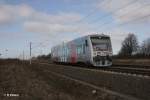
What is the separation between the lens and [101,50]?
104 ft

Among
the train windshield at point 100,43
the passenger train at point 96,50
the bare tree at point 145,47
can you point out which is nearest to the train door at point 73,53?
the passenger train at point 96,50

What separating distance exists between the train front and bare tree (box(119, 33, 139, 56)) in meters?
84.8

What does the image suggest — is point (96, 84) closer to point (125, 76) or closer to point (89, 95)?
point (89, 95)

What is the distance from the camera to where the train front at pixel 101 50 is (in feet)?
101

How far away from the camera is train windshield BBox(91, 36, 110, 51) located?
3153cm

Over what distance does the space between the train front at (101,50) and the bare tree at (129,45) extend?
8485 cm

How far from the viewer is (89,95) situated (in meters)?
17.7

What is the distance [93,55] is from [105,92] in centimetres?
1440

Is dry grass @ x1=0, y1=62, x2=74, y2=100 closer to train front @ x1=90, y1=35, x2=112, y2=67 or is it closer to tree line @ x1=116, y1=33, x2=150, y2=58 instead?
train front @ x1=90, y1=35, x2=112, y2=67

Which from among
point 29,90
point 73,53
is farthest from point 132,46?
point 29,90

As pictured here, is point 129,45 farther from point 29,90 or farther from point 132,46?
point 29,90

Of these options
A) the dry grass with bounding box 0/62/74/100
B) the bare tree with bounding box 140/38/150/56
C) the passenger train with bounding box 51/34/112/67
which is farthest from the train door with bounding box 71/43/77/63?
the bare tree with bounding box 140/38/150/56

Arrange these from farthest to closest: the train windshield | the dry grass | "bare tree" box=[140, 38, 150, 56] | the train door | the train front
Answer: "bare tree" box=[140, 38, 150, 56]
the train door
the train windshield
the train front
the dry grass

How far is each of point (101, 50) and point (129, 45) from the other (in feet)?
297
